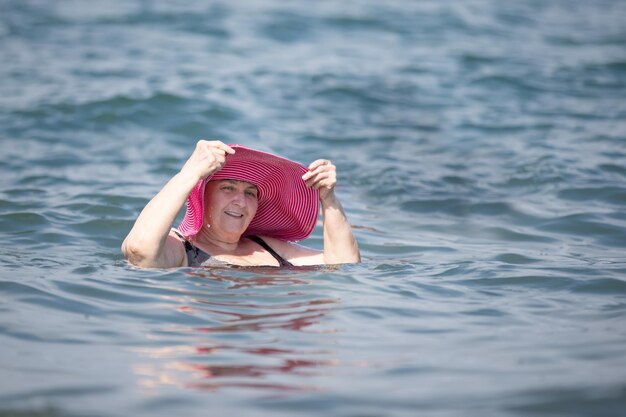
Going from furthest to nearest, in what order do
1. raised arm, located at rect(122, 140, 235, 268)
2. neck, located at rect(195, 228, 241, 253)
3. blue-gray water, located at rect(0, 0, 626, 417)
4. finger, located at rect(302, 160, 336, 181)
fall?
neck, located at rect(195, 228, 241, 253) → finger, located at rect(302, 160, 336, 181) → raised arm, located at rect(122, 140, 235, 268) → blue-gray water, located at rect(0, 0, 626, 417)

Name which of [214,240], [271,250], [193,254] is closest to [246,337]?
[193,254]

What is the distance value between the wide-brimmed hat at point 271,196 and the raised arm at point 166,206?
312 millimetres

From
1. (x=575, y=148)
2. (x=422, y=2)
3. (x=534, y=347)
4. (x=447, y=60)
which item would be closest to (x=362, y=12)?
(x=422, y=2)

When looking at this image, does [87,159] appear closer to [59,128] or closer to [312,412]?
[59,128]

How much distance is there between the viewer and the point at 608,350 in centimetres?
454

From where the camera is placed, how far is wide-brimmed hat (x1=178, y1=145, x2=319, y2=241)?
20.0 feet

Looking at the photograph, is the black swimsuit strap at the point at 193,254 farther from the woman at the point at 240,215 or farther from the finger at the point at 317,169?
the finger at the point at 317,169

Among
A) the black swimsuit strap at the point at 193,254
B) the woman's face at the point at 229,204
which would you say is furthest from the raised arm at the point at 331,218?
the black swimsuit strap at the point at 193,254

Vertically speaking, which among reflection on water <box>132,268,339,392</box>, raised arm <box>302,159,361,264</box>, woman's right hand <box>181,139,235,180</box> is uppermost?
woman's right hand <box>181,139,235,180</box>

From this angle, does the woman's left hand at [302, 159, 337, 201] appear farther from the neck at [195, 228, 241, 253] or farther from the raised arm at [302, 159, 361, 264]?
the neck at [195, 228, 241, 253]

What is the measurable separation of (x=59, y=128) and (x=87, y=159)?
1400 millimetres

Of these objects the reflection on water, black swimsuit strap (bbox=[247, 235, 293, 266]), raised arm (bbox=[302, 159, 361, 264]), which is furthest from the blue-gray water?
black swimsuit strap (bbox=[247, 235, 293, 266])

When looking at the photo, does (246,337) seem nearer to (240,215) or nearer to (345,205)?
(240,215)

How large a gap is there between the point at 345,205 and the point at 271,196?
272 cm
